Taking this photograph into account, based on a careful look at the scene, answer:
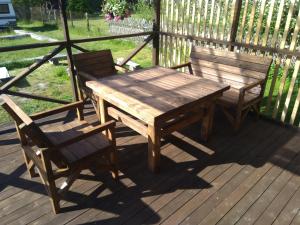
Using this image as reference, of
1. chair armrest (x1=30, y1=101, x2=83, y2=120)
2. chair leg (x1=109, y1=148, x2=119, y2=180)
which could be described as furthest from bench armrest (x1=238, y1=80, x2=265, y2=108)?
chair armrest (x1=30, y1=101, x2=83, y2=120)

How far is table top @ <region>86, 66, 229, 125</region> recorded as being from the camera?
2514mm

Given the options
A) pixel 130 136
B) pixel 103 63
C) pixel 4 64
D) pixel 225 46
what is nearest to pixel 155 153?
pixel 130 136

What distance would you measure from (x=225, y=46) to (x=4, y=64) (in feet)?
21.6

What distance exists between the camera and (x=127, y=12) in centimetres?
439

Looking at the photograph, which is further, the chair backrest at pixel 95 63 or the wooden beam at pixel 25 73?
the chair backrest at pixel 95 63

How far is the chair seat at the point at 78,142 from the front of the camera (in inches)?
92.1

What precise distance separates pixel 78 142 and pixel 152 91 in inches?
38.0

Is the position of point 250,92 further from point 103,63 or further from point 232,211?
point 103,63

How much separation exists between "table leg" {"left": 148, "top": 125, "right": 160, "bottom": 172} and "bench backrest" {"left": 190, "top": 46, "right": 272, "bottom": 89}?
6.07 feet

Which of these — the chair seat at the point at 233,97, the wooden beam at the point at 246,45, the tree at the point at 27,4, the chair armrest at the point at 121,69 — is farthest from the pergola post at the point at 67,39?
the tree at the point at 27,4

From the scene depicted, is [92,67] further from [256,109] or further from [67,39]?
[256,109]

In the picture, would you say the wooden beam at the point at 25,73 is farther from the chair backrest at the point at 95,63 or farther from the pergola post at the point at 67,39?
the chair backrest at the point at 95,63

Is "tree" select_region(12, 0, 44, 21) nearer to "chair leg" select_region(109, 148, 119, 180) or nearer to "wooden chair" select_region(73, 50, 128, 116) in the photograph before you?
"wooden chair" select_region(73, 50, 128, 116)

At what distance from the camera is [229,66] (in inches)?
155
